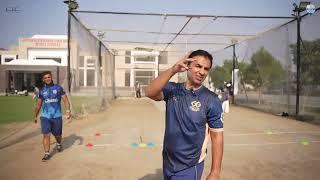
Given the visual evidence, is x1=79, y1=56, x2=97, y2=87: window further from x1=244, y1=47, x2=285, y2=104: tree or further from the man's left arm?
the man's left arm

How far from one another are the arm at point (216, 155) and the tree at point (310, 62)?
43.2ft

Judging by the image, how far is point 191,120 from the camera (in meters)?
3.45

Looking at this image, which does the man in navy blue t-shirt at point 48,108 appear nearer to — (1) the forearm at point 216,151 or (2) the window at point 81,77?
(1) the forearm at point 216,151

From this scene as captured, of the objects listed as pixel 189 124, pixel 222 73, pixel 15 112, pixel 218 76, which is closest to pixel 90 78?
pixel 15 112

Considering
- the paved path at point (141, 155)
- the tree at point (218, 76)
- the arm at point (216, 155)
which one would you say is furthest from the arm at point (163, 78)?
the tree at point (218, 76)

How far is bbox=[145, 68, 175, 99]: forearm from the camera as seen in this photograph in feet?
11.3

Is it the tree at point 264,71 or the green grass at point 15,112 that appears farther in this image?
the tree at point 264,71

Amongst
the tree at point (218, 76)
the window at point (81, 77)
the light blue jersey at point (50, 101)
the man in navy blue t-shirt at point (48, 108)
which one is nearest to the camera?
the man in navy blue t-shirt at point (48, 108)

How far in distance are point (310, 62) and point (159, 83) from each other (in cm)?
1427

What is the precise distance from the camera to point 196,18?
17906 millimetres

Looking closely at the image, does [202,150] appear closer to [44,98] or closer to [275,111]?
[44,98]

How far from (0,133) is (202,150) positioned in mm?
10651

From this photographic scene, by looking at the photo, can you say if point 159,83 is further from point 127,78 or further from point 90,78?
point 127,78

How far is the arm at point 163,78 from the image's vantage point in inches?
133
